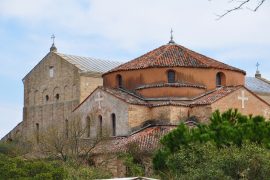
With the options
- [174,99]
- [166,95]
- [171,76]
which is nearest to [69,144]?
[166,95]

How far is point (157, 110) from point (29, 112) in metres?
20.3

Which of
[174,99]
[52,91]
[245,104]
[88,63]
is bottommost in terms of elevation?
[245,104]

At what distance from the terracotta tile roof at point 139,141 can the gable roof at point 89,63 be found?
15.3 meters

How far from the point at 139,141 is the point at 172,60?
6.42 m

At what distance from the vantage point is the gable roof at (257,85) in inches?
2219

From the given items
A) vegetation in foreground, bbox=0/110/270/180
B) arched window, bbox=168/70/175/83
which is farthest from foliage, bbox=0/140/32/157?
vegetation in foreground, bbox=0/110/270/180

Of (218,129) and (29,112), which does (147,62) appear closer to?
(218,129)

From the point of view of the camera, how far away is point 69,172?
91.5 ft

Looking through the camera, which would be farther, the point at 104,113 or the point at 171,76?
the point at 104,113

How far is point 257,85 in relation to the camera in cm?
5784

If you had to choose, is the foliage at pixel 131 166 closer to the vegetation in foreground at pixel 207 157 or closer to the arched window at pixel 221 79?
the vegetation in foreground at pixel 207 157

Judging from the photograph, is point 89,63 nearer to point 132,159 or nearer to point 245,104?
point 245,104

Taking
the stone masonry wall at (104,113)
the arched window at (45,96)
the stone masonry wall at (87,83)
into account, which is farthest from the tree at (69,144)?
Result: the arched window at (45,96)

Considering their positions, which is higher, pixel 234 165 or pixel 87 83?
pixel 87 83
